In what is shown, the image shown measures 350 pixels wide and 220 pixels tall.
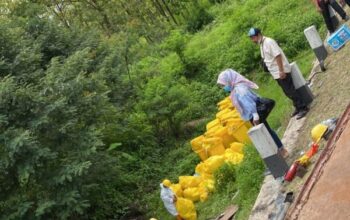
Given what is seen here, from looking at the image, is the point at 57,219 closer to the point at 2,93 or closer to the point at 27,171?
the point at 27,171

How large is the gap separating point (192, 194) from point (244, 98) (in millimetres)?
3313

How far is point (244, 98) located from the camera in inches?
353

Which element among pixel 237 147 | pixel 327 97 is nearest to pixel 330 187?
pixel 327 97

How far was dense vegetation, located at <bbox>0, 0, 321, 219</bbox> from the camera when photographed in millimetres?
10812

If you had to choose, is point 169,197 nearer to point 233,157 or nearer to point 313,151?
point 233,157

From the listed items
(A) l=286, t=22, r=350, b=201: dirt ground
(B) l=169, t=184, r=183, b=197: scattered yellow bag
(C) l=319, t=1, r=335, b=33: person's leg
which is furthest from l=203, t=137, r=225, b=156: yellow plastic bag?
(C) l=319, t=1, r=335, b=33: person's leg

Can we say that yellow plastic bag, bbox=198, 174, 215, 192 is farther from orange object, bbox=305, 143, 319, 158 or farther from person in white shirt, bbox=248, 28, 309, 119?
orange object, bbox=305, 143, 319, 158

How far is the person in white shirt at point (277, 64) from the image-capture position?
30.0 ft

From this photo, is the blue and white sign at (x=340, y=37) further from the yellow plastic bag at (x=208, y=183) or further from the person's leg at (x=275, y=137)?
the yellow plastic bag at (x=208, y=183)

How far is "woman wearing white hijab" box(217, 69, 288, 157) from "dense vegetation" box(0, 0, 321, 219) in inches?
34.3

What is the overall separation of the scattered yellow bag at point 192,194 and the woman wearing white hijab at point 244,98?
2.98 metres

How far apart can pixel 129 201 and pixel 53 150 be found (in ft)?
9.30

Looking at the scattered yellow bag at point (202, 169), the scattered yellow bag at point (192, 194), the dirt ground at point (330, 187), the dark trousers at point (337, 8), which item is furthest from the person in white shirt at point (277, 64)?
the dark trousers at point (337, 8)

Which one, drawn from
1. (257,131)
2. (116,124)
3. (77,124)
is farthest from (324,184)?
(116,124)
